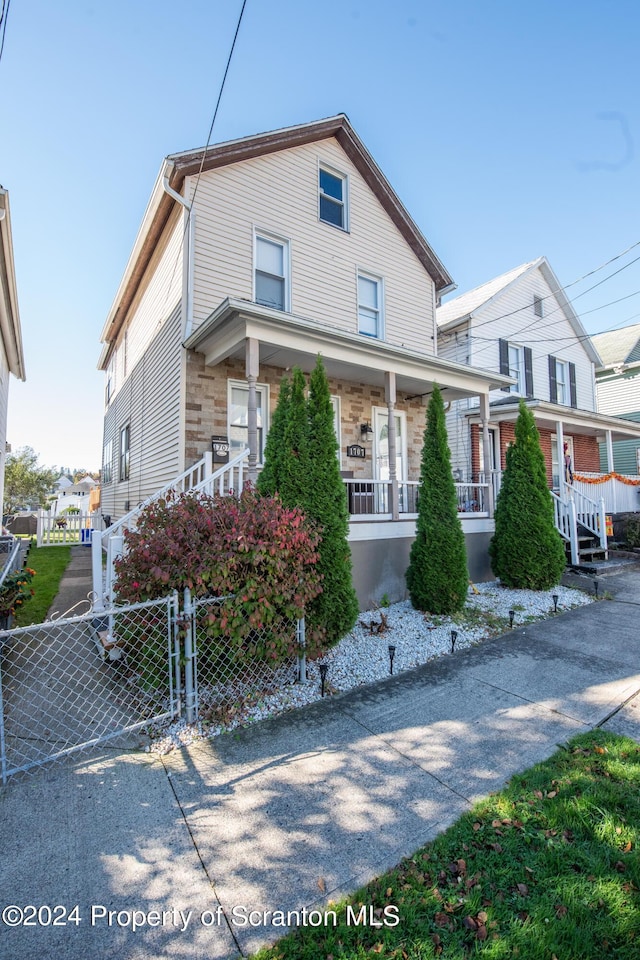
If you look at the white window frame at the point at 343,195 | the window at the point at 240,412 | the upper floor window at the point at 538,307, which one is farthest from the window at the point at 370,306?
the upper floor window at the point at 538,307

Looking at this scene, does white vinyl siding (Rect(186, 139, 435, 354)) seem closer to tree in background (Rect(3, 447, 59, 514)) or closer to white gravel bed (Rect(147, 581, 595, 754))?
white gravel bed (Rect(147, 581, 595, 754))

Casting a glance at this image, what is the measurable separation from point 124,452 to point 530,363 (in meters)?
13.2

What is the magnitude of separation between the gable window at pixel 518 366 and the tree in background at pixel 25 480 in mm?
36083

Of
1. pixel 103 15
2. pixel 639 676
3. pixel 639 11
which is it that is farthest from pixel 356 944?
pixel 639 11

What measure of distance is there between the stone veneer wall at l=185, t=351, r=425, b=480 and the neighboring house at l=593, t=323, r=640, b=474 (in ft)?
41.0

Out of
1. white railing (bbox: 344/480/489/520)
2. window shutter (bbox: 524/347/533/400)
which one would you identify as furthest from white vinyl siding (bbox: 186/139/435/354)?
window shutter (bbox: 524/347/533/400)

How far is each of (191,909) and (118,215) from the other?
12.7 m

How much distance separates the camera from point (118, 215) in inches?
424

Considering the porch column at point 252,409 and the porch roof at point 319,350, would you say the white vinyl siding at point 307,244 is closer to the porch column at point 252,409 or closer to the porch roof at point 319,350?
the porch roof at point 319,350

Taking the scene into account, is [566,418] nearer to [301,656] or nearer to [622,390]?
[622,390]

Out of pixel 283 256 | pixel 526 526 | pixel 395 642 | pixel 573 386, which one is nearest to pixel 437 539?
pixel 395 642

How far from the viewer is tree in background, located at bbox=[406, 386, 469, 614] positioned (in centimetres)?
657

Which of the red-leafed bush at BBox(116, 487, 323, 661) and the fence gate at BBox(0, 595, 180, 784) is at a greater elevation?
the red-leafed bush at BBox(116, 487, 323, 661)

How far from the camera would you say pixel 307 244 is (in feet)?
30.3
